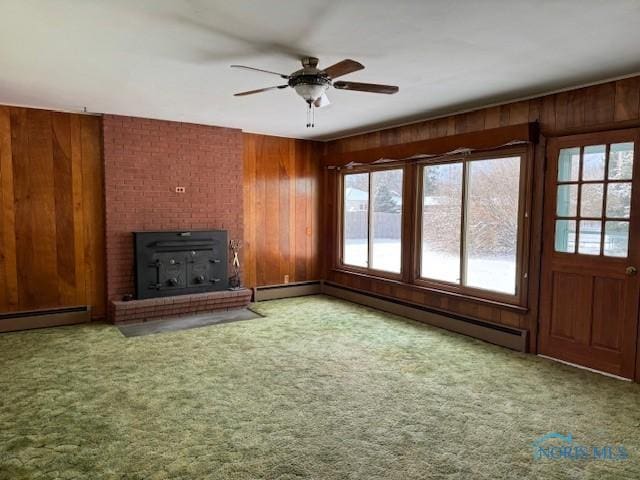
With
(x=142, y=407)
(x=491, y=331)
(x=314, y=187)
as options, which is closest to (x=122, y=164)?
(x=314, y=187)

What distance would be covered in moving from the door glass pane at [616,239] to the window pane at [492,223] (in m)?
0.87

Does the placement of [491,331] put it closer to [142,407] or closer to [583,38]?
[583,38]

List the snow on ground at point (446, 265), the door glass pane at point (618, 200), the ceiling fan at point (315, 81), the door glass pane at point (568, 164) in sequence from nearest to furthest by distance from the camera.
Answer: the ceiling fan at point (315, 81), the door glass pane at point (618, 200), the door glass pane at point (568, 164), the snow on ground at point (446, 265)

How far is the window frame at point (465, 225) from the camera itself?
4.35 m

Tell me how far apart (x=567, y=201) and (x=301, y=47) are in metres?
2.85

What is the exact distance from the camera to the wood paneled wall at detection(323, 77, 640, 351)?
3.66m

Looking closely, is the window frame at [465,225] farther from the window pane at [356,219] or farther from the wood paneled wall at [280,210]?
the wood paneled wall at [280,210]

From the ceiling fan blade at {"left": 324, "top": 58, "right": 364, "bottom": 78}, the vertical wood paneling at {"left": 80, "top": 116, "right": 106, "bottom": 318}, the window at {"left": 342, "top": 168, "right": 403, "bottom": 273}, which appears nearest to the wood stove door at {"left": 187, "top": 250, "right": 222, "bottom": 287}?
the vertical wood paneling at {"left": 80, "top": 116, "right": 106, "bottom": 318}

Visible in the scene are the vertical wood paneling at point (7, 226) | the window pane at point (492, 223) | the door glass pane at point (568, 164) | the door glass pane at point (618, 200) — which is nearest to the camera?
the door glass pane at point (618, 200)

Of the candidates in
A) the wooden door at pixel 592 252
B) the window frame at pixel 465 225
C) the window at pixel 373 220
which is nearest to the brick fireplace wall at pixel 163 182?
the window at pixel 373 220

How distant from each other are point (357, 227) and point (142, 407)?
4391 millimetres

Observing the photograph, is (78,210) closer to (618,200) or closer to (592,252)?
(592,252)

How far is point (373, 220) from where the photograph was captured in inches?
255

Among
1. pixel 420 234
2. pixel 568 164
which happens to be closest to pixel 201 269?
pixel 420 234
